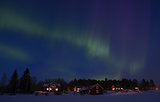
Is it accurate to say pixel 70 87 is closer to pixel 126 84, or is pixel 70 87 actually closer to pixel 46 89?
pixel 46 89

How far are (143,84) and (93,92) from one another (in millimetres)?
98017

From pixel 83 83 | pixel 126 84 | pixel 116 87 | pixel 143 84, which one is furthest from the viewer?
pixel 143 84

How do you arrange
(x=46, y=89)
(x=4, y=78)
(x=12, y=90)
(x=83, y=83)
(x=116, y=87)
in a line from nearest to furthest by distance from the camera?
(x=12, y=90), (x=46, y=89), (x=4, y=78), (x=116, y=87), (x=83, y=83)

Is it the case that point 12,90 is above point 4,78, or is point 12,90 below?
below

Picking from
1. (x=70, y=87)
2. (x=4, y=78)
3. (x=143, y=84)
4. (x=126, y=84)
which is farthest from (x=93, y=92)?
(x=143, y=84)

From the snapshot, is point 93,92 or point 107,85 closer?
point 93,92

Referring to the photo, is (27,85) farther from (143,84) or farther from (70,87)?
(143,84)

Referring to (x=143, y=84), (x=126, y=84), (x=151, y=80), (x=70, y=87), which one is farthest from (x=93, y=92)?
(x=151, y=80)

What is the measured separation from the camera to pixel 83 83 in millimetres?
123938

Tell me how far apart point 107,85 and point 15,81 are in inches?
3081

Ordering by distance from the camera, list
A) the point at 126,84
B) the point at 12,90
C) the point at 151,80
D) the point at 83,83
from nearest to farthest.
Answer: the point at 12,90 < the point at 83,83 < the point at 126,84 < the point at 151,80

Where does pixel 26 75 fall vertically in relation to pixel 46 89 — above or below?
above

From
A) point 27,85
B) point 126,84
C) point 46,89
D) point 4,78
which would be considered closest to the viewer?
point 27,85

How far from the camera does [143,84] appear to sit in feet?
470
